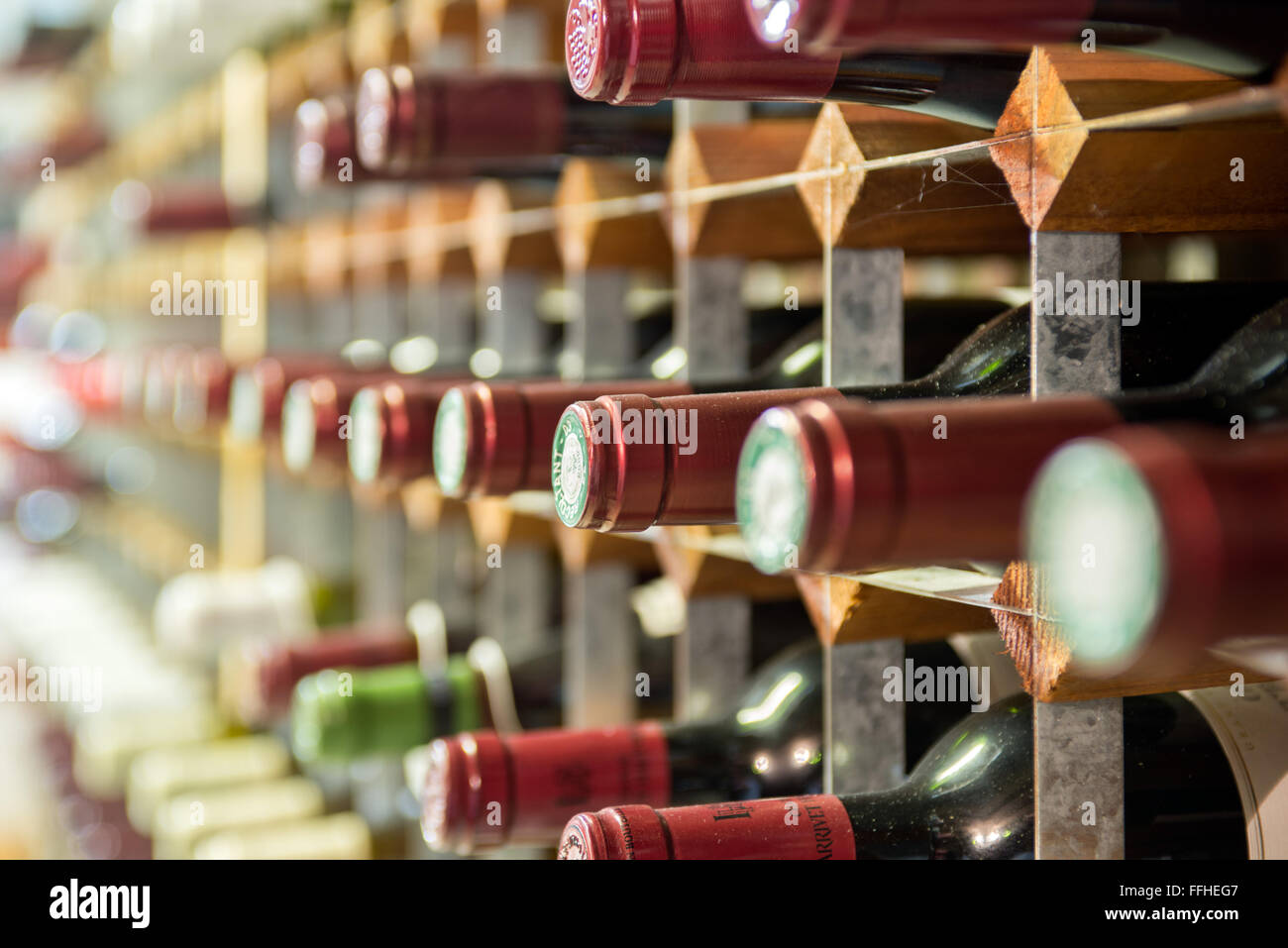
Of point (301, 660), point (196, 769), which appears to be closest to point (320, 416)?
point (301, 660)

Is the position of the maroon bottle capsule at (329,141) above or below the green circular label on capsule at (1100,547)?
above

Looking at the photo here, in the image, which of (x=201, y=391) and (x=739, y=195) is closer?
(x=739, y=195)

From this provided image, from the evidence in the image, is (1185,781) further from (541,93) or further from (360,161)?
(360,161)

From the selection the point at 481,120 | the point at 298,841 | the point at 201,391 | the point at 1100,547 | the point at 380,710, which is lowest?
the point at 298,841

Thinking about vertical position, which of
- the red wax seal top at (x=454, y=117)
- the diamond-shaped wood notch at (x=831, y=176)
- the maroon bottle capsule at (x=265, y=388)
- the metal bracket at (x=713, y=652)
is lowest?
the metal bracket at (x=713, y=652)

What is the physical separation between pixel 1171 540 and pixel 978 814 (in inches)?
12.0

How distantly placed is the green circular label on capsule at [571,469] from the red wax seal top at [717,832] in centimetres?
11

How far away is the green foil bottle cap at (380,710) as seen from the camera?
85 cm

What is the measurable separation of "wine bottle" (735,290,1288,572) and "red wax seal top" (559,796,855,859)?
0.16 meters

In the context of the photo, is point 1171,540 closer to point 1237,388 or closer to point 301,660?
point 1237,388

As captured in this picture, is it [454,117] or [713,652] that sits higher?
[454,117]

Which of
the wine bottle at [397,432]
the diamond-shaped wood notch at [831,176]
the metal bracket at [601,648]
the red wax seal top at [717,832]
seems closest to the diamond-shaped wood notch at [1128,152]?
the diamond-shaped wood notch at [831,176]

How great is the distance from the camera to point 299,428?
2.84ft

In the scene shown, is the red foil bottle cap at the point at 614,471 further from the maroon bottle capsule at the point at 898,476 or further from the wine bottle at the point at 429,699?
the wine bottle at the point at 429,699
